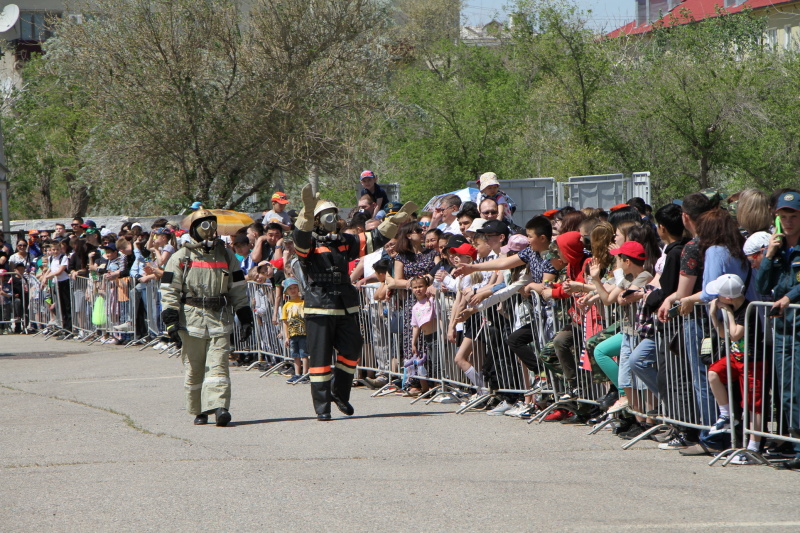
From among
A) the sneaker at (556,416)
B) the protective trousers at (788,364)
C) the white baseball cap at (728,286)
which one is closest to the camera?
the protective trousers at (788,364)

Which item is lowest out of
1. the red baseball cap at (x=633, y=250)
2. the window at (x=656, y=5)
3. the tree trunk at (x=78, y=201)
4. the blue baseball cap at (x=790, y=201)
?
the red baseball cap at (x=633, y=250)

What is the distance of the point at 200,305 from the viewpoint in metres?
9.34

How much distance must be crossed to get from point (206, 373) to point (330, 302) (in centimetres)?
132

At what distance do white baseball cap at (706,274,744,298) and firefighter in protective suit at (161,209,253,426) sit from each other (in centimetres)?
439

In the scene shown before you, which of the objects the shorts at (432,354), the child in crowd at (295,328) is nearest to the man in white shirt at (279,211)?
the child in crowd at (295,328)

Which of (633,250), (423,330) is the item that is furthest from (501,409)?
(633,250)

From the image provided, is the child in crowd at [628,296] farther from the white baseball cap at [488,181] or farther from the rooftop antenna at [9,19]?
the rooftop antenna at [9,19]

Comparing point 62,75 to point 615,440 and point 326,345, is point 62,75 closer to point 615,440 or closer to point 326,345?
point 326,345

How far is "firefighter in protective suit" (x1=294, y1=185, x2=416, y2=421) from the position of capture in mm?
9430

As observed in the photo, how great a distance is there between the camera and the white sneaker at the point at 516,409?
9117 mm

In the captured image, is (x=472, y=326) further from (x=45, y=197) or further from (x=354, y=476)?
(x=45, y=197)

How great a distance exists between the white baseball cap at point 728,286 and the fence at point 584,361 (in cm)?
14

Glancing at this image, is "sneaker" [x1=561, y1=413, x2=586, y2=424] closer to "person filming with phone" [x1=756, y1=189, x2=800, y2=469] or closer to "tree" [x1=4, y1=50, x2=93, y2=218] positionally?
"person filming with phone" [x1=756, y1=189, x2=800, y2=469]

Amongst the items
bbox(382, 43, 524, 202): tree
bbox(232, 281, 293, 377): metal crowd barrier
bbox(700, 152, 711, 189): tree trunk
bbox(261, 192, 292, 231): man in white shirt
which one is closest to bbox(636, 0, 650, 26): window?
bbox(382, 43, 524, 202): tree
